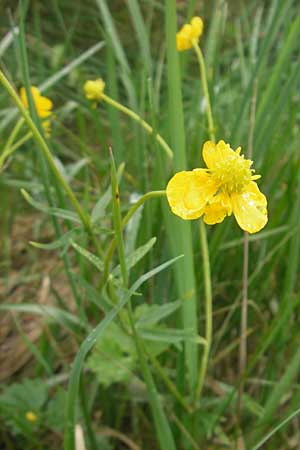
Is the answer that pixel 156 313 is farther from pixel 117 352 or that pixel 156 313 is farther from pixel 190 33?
pixel 190 33

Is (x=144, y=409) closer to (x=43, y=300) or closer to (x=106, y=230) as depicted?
(x=43, y=300)

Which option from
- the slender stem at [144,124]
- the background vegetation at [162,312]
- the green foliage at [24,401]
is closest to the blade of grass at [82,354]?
the background vegetation at [162,312]

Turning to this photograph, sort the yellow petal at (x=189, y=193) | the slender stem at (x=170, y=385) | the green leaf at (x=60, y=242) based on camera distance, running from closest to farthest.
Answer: the yellow petal at (x=189, y=193) → the green leaf at (x=60, y=242) → the slender stem at (x=170, y=385)

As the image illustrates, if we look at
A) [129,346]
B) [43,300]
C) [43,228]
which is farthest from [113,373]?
[43,228]

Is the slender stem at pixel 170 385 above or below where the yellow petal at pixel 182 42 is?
below

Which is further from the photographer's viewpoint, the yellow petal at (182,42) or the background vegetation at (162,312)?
the yellow petal at (182,42)

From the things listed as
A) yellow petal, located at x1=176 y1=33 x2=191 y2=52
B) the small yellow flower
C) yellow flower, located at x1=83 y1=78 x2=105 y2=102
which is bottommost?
the small yellow flower

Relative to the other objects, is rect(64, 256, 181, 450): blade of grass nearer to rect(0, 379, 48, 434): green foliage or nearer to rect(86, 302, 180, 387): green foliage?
rect(86, 302, 180, 387): green foliage

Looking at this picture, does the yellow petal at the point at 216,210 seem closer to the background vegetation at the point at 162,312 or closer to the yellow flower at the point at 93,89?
the background vegetation at the point at 162,312

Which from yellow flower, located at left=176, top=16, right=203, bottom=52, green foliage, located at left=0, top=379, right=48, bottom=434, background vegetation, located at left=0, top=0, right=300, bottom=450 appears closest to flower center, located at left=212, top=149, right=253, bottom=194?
background vegetation, located at left=0, top=0, right=300, bottom=450
